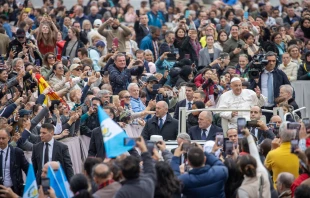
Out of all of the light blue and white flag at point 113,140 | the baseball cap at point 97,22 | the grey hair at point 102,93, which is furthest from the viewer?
the baseball cap at point 97,22

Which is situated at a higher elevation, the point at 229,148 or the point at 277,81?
the point at 229,148

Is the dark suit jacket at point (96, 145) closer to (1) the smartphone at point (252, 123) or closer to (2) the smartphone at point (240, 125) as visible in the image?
(1) the smartphone at point (252, 123)

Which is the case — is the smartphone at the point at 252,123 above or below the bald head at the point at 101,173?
below

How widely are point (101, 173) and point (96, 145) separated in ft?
14.4

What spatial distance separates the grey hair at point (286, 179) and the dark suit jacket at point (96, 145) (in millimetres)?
3989

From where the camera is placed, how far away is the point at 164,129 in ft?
64.7

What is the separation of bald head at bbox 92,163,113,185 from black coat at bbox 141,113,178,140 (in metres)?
5.87

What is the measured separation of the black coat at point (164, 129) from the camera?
19672 millimetres

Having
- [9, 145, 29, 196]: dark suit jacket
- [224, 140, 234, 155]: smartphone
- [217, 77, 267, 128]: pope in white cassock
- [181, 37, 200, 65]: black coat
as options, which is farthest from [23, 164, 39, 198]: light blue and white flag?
[181, 37, 200, 65]: black coat

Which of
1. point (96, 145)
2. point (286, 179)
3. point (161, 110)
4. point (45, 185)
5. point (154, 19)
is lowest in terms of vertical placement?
point (96, 145)

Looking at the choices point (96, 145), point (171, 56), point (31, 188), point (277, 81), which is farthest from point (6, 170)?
point (171, 56)

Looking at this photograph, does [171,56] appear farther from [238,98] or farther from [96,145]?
[96,145]

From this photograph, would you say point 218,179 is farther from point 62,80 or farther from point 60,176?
point 62,80

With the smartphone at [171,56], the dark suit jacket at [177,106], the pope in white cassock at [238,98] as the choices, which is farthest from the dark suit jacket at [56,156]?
the smartphone at [171,56]
